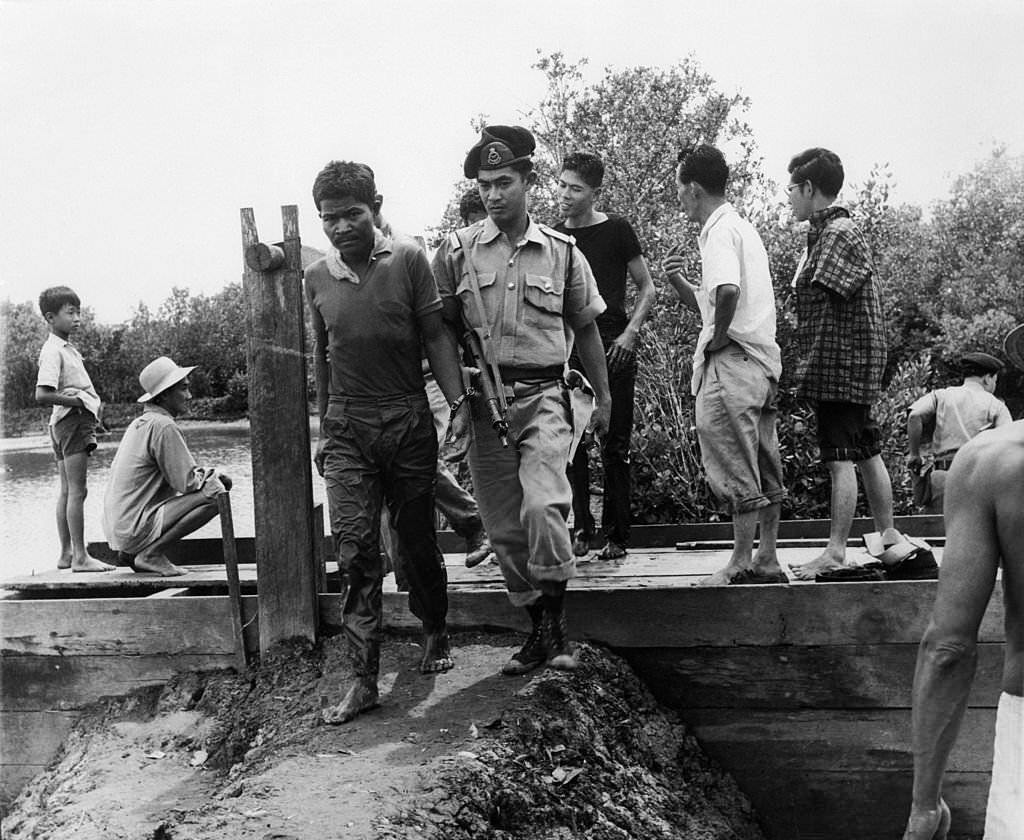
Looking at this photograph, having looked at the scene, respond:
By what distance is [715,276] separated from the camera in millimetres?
4938

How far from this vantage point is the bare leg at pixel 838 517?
5156 mm

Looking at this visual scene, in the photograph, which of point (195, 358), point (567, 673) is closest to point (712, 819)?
point (567, 673)

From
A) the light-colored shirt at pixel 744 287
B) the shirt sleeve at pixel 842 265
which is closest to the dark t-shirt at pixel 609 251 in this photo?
the light-colored shirt at pixel 744 287

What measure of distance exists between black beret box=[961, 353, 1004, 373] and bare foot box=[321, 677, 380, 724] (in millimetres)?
5385

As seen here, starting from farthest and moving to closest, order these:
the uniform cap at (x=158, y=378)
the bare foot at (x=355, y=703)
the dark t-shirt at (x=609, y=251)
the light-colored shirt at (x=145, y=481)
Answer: the uniform cap at (x=158, y=378), the light-colored shirt at (x=145, y=481), the dark t-shirt at (x=609, y=251), the bare foot at (x=355, y=703)

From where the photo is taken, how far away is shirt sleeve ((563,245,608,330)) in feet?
15.7

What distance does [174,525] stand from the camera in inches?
238

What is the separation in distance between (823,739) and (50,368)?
507 centimetres

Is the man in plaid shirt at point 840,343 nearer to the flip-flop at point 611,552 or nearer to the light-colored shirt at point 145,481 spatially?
the flip-flop at point 611,552

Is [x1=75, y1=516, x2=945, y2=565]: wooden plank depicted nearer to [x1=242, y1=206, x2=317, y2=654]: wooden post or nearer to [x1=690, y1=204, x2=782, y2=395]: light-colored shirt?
[x1=242, y1=206, x2=317, y2=654]: wooden post

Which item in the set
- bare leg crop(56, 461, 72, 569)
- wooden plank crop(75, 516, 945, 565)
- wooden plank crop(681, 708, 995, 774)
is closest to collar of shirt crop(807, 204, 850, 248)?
wooden plank crop(75, 516, 945, 565)

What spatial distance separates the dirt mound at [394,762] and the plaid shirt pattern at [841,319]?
1.77 metres

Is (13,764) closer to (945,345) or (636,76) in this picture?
(636,76)

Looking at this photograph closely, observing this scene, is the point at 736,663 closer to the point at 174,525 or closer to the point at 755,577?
the point at 755,577
